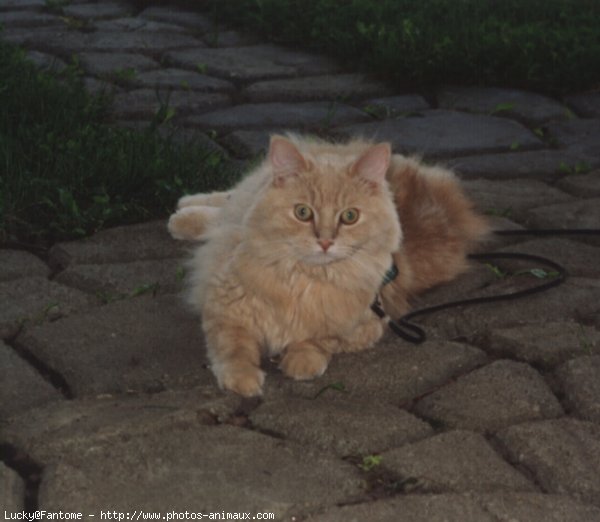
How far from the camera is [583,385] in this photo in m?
3.29

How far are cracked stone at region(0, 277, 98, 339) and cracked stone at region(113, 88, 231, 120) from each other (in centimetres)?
190

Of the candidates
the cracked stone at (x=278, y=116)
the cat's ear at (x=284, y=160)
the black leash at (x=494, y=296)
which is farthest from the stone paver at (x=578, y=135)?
the cat's ear at (x=284, y=160)

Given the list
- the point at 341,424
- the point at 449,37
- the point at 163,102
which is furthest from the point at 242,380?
the point at 449,37

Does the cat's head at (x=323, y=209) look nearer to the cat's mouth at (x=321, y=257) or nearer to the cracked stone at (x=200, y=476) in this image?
the cat's mouth at (x=321, y=257)

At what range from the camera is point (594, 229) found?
452 centimetres

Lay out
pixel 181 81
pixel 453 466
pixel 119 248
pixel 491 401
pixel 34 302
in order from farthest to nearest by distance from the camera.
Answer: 1. pixel 181 81
2. pixel 119 248
3. pixel 34 302
4. pixel 491 401
5. pixel 453 466

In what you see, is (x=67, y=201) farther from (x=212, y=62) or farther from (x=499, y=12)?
(x=499, y=12)

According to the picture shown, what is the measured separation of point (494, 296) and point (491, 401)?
31.3 inches

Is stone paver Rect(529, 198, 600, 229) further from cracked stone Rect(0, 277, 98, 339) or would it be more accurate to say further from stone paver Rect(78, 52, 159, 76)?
stone paver Rect(78, 52, 159, 76)

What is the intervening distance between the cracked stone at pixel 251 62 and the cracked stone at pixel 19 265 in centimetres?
265

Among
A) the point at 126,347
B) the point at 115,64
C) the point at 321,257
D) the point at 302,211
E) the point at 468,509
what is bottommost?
the point at 115,64

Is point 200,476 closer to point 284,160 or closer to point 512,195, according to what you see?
point 284,160

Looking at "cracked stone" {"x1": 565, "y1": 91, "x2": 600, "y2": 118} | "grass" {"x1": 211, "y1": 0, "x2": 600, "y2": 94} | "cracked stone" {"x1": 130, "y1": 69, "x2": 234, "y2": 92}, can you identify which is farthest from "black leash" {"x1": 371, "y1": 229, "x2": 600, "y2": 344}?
"cracked stone" {"x1": 130, "y1": 69, "x2": 234, "y2": 92}

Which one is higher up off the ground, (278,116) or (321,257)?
(321,257)
